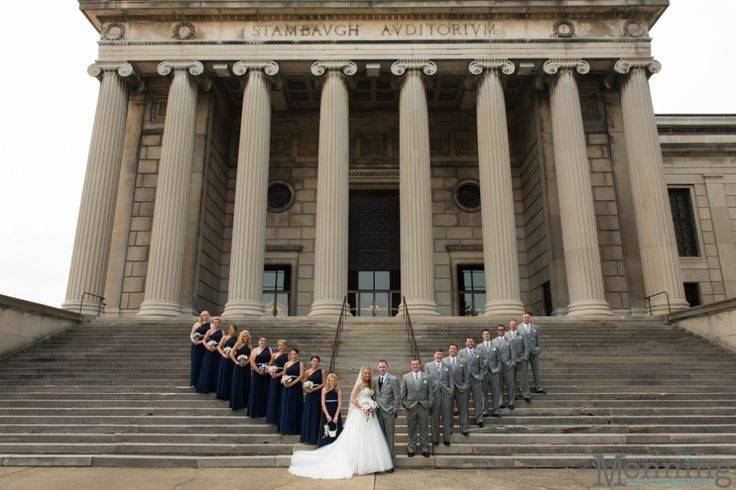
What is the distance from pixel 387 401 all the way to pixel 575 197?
48.3ft

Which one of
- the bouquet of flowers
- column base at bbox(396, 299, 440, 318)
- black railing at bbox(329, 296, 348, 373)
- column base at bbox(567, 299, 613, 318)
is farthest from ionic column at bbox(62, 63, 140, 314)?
column base at bbox(567, 299, 613, 318)

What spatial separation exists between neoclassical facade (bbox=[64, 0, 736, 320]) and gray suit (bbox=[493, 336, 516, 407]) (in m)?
7.69

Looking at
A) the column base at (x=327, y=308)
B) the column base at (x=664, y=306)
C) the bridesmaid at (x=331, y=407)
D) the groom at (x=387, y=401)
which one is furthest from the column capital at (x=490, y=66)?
the bridesmaid at (x=331, y=407)

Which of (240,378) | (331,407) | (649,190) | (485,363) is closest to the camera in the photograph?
(331,407)

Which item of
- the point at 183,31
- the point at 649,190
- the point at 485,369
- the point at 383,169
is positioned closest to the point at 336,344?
the point at 485,369

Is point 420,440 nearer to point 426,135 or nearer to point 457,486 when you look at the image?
point 457,486

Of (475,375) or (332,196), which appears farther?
(332,196)

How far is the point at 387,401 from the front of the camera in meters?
8.80

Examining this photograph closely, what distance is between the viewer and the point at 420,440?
912cm

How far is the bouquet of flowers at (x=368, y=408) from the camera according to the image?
8.58m

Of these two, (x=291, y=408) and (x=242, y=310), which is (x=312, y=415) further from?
(x=242, y=310)

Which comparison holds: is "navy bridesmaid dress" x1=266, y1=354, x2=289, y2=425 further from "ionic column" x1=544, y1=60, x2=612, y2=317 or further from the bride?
"ionic column" x1=544, y1=60, x2=612, y2=317

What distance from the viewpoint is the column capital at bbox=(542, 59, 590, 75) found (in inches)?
861

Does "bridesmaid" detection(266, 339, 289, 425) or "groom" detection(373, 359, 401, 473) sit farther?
"bridesmaid" detection(266, 339, 289, 425)
